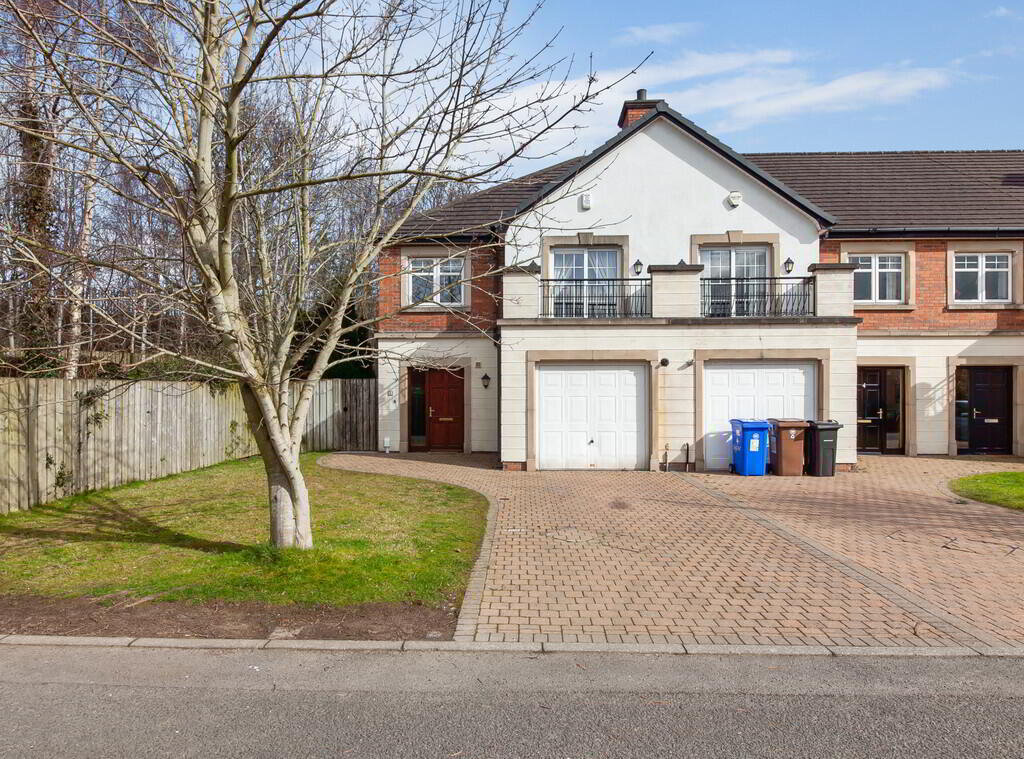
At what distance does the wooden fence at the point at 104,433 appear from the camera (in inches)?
354

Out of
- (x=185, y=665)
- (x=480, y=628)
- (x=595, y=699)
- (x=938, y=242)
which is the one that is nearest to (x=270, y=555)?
(x=185, y=665)

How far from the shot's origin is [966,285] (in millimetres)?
16906

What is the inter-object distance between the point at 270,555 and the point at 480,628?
2542 millimetres

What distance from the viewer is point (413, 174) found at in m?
5.60

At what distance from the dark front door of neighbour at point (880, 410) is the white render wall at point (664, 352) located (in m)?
3.51

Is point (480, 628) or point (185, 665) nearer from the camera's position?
point (185, 665)

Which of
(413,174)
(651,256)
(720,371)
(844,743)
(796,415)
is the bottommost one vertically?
(844,743)

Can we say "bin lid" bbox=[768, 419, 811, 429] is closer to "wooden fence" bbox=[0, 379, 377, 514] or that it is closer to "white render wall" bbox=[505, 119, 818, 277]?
"white render wall" bbox=[505, 119, 818, 277]

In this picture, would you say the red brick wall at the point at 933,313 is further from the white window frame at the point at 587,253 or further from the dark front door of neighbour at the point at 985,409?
the white window frame at the point at 587,253

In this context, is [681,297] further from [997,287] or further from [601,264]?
[997,287]

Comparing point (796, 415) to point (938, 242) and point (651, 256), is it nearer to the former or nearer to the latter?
point (651, 256)

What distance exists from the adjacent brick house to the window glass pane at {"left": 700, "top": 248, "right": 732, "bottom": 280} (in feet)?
0.11

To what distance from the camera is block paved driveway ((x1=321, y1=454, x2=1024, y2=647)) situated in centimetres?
516

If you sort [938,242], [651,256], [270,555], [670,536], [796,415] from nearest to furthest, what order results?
[270,555] < [670,536] < [796,415] < [651,256] < [938,242]
